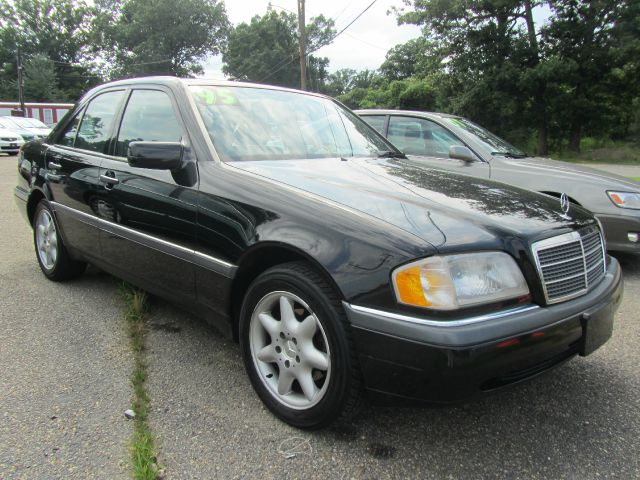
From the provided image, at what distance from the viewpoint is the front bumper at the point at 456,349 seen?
1.71 m

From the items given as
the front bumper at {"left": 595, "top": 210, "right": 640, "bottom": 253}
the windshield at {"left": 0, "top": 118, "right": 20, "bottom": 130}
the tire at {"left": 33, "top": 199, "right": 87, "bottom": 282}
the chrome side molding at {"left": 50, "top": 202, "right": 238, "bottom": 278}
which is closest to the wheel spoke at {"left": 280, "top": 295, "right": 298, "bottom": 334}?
the chrome side molding at {"left": 50, "top": 202, "right": 238, "bottom": 278}

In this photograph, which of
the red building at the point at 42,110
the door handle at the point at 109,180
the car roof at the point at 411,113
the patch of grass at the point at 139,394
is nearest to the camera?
the patch of grass at the point at 139,394

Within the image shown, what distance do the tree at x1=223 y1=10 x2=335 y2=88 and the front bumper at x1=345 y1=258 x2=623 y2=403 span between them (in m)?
58.7

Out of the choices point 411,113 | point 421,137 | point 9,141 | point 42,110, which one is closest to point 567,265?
point 421,137

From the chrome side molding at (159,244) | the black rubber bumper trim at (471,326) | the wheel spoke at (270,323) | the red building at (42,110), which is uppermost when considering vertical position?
the red building at (42,110)

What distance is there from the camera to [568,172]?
187 inches

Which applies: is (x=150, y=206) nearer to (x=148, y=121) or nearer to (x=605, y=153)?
(x=148, y=121)

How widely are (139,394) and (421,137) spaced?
425 centimetres

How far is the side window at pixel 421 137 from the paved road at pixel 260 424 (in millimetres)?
2898

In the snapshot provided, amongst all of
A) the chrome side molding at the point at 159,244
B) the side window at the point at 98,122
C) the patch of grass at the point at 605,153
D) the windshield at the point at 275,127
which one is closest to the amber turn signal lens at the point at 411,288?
the chrome side molding at the point at 159,244

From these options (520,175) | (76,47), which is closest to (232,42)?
(76,47)

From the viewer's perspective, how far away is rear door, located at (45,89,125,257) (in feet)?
11.1

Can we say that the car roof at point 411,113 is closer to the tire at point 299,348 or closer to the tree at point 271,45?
the tire at point 299,348

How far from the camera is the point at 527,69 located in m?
21.4
